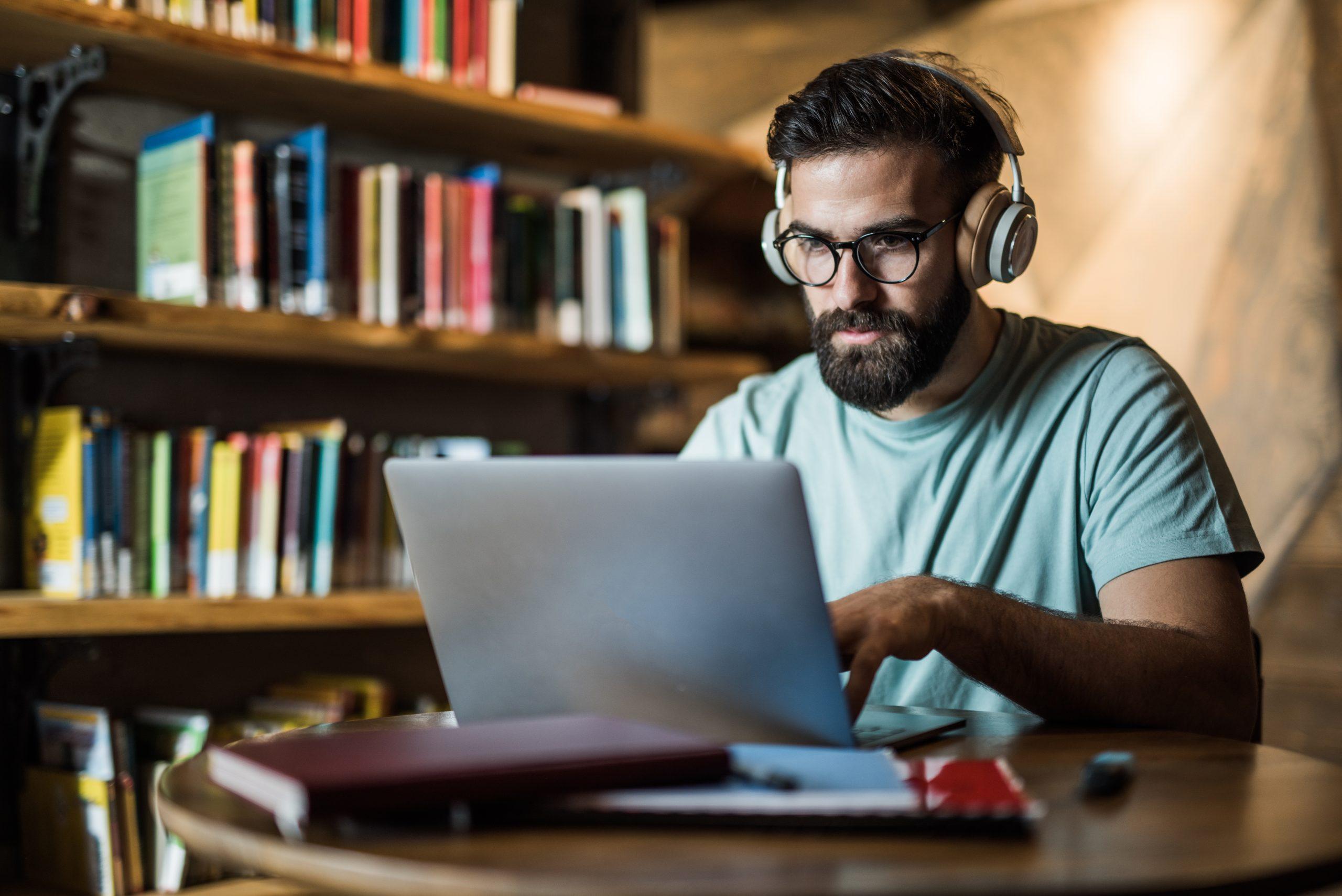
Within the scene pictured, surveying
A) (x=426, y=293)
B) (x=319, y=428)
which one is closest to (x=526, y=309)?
(x=426, y=293)

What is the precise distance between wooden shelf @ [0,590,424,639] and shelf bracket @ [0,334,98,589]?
0.24 feet

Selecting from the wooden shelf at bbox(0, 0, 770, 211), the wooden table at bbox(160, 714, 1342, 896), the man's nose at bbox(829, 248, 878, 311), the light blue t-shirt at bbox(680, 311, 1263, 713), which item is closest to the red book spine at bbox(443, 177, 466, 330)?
the wooden shelf at bbox(0, 0, 770, 211)

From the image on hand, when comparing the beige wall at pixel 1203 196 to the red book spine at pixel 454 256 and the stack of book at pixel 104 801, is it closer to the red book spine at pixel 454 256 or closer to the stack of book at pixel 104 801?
the red book spine at pixel 454 256

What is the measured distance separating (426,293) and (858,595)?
1.40m

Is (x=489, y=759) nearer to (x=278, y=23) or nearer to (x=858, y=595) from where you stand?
(x=858, y=595)

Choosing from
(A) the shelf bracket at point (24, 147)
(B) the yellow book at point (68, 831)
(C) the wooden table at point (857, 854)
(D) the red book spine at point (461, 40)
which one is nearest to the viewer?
(C) the wooden table at point (857, 854)

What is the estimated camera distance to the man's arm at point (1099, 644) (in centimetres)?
88

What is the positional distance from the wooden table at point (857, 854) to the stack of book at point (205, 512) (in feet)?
3.61

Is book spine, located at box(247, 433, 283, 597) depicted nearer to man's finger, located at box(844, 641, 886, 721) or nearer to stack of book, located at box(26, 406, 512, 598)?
stack of book, located at box(26, 406, 512, 598)

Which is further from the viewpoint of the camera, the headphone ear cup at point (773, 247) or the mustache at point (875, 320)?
the headphone ear cup at point (773, 247)

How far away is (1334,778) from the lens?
0.82 m

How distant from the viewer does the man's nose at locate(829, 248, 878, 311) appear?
1321mm

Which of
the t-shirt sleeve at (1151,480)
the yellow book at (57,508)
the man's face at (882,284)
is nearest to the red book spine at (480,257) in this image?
the yellow book at (57,508)

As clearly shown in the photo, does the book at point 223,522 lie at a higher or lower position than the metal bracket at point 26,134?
lower
